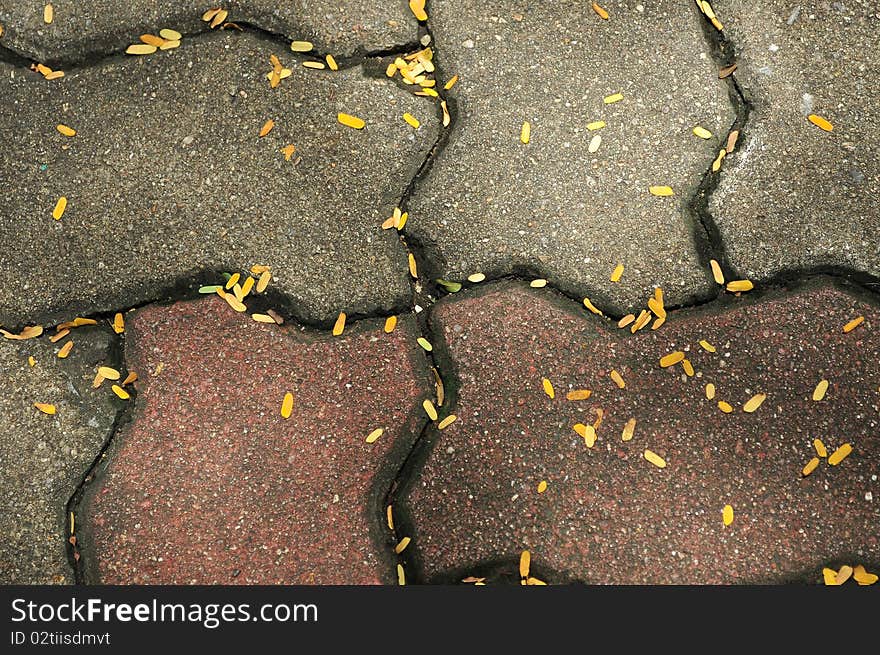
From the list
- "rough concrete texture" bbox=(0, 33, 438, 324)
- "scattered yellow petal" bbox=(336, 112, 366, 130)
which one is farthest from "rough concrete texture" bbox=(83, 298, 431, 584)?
"scattered yellow petal" bbox=(336, 112, 366, 130)

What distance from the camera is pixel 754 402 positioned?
197 cm

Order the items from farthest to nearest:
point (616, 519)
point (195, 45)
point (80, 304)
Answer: point (195, 45) → point (80, 304) → point (616, 519)

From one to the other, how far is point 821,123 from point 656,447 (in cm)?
100

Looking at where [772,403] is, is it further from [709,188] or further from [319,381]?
[319,381]

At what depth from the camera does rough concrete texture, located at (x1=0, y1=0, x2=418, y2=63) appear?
220cm

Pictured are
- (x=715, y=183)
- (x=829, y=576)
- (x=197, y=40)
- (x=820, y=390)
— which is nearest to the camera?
(x=829, y=576)

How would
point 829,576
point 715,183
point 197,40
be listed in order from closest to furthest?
point 829,576
point 715,183
point 197,40

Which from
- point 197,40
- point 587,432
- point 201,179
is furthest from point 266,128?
point 587,432

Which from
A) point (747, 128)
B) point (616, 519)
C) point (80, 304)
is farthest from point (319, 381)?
point (747, 128)

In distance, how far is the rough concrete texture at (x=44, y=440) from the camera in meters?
1.91

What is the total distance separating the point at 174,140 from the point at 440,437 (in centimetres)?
108

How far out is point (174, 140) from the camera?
214 cm

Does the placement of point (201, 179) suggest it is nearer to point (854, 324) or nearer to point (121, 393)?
point (121, 393)

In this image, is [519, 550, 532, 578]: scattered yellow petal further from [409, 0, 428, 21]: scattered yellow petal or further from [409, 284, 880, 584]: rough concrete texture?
[409, 0, 428, 21]: scattered yellow petal
